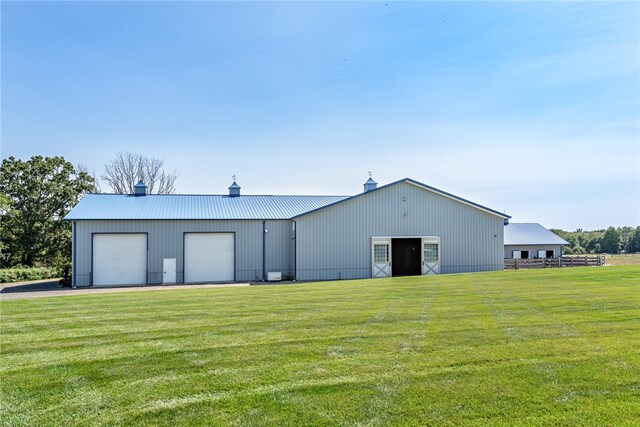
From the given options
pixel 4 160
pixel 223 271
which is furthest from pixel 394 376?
pixel 4 160

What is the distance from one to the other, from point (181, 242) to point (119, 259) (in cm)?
317

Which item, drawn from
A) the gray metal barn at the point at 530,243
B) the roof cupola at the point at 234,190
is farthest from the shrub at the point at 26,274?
the gray metal barn at the point at 530,243

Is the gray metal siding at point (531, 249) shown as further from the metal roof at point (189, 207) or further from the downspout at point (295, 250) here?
the downspout at point (295, 250)

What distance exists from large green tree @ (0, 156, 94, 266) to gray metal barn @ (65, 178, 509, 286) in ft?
29.7

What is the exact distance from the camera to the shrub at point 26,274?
27.4m

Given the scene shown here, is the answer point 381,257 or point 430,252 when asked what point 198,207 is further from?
point 430,252

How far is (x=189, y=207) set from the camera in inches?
1064

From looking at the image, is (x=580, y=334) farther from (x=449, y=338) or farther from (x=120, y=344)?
(x=120, y=344)

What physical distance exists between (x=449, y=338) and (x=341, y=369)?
2380 millimetres

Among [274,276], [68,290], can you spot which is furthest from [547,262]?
[68,290]

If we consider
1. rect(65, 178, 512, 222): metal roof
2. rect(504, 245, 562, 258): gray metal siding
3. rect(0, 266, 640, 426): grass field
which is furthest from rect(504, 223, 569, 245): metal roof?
rect(0, 266, 640, 426): grass field

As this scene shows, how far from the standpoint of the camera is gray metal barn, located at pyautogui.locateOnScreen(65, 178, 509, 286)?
24297 millimetres

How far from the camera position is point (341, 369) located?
6270mm

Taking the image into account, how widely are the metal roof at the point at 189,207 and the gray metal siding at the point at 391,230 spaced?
274 cm
